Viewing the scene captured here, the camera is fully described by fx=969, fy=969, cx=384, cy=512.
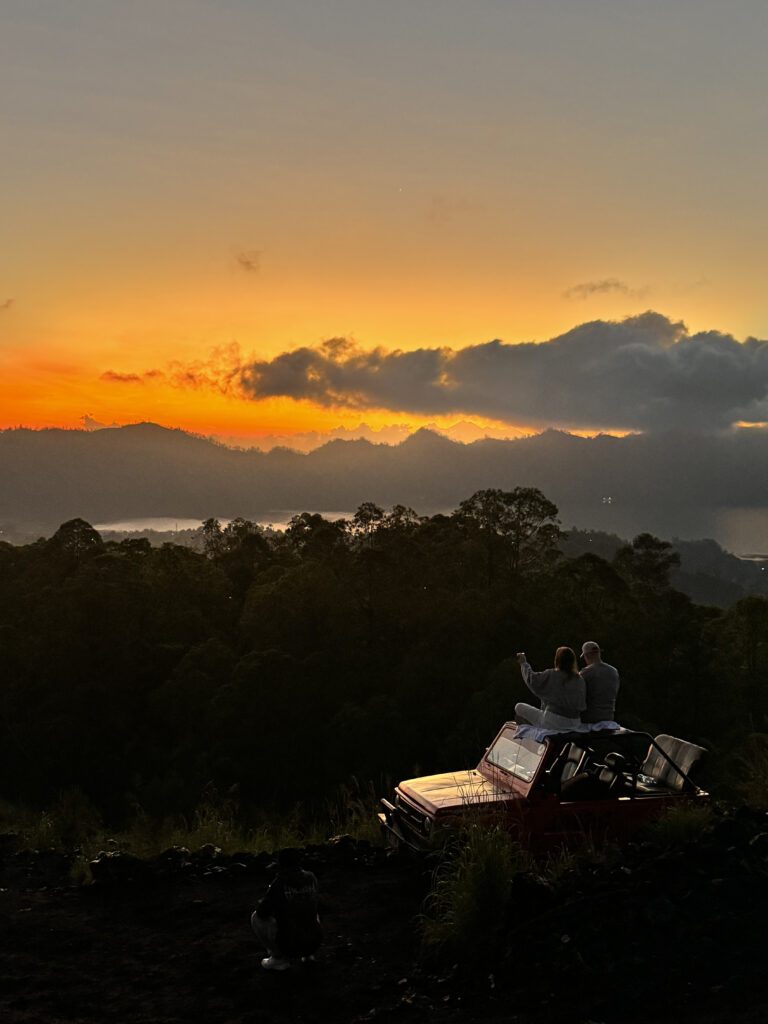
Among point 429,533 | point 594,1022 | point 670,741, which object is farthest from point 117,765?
point 594,1022

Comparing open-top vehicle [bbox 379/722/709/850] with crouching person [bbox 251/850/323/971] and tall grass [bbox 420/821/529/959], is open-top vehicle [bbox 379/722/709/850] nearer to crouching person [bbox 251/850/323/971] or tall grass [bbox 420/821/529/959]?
tall grass [bbox 420/821/529/959]

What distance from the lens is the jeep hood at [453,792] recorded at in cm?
950

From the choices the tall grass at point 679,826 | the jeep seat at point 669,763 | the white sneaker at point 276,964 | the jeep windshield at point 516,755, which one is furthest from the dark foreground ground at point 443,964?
the jeep windshield at point 516,755

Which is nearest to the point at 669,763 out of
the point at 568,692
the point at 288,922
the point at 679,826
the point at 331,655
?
the point at 679,826

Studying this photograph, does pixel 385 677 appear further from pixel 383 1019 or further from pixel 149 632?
pixel 383 1019

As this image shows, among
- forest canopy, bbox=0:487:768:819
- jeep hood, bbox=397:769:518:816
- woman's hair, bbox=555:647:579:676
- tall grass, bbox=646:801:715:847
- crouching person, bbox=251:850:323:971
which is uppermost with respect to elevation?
woman's hair, bbox=555:647:579:676

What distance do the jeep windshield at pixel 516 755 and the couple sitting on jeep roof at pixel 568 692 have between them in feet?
1.06

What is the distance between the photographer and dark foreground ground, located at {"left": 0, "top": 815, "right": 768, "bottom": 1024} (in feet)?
23.7

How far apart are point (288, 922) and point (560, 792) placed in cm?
294

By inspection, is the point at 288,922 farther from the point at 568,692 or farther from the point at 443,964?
the point at 568,692

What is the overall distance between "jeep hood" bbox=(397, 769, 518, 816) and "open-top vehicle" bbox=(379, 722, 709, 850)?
0.04 ft

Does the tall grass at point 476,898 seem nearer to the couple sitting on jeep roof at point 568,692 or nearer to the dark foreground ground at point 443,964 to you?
the dark foreground ground at point 443,964

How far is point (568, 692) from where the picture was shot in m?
10.3

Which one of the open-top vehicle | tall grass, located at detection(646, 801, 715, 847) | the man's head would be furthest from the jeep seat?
the man's head
